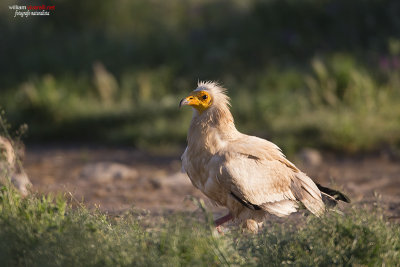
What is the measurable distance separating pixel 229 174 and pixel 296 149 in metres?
5.16

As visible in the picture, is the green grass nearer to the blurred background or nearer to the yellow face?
the yellow face

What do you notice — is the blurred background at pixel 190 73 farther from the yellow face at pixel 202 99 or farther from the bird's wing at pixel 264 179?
the yellow face at pixel 202 99

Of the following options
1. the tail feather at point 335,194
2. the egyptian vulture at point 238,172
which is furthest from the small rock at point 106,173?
the tail feather at point 335,194

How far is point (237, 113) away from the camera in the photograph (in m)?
11.0

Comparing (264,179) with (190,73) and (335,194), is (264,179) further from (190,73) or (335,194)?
(190,73)

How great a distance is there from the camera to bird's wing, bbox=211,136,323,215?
440 centimetres

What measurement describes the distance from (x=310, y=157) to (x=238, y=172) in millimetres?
4595

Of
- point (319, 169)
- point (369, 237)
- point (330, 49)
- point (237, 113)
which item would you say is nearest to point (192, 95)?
point (369, 237)

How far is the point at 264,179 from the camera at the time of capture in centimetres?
458

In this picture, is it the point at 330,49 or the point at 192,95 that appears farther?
the point at 330,49

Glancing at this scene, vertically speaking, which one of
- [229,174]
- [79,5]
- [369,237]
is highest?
[79,5]

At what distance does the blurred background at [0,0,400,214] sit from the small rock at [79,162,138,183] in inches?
26.5

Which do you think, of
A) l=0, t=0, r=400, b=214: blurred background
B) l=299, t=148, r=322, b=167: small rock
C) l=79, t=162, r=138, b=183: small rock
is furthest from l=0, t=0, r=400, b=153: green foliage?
l=79, t=162, r=138, b=183: small rock

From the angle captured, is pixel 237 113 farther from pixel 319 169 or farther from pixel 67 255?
pixel 67 255
